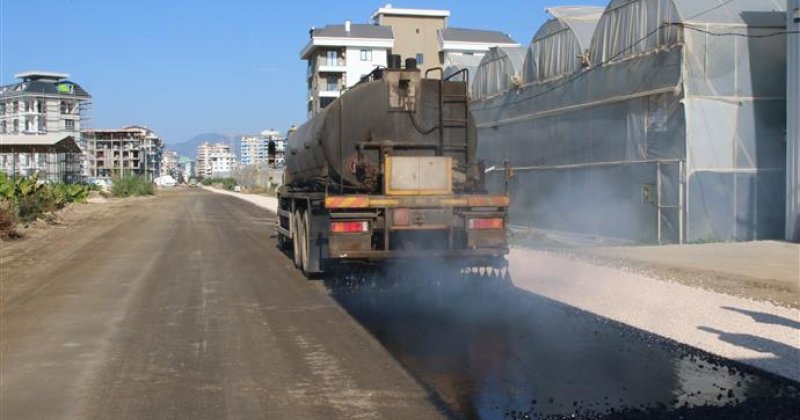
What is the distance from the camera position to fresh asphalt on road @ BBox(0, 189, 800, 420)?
5.86 metres

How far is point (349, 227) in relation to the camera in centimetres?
1108

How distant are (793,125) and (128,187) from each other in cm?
6563

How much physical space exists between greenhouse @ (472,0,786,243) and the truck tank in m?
7.72

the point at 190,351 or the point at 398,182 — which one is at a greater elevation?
the point at 398,182

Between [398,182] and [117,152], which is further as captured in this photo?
[117,152]

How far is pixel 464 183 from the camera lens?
483 inches

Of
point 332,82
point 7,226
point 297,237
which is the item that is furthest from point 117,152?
point 297,237

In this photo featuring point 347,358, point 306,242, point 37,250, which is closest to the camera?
point 347,358

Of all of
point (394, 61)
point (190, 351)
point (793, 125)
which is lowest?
A: point (190, 351)

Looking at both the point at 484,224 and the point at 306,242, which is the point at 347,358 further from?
the point at 306,242

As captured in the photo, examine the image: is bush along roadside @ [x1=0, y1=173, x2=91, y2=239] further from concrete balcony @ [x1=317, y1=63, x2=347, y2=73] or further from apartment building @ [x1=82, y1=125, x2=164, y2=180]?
apartment building @ [x1=82, y1=125, x2=164, y2=180]

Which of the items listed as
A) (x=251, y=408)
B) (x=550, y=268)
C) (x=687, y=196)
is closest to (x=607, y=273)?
(x=550, y=268)

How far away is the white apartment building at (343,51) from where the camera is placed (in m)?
81.4

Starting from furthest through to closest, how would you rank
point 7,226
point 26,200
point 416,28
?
point 416,28
point 26,200
point 7,226
